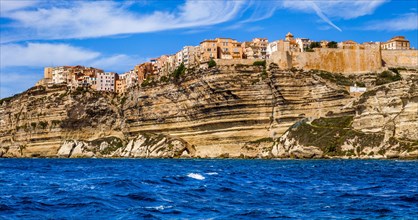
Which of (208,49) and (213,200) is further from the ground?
(208,49)

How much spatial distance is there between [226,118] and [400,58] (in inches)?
1656

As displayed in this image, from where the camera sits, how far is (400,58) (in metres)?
129

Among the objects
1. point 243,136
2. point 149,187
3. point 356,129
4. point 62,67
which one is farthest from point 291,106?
point 62,67

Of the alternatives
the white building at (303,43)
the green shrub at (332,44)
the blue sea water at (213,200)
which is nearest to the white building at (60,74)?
the white building at (303,43)

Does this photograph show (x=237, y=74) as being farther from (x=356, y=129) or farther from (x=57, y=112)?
(x=57, y=112)

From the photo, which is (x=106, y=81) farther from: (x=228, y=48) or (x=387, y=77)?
(x=387, y=77)

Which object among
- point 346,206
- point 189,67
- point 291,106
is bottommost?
point 346,206

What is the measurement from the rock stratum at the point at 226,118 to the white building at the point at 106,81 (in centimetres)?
2184

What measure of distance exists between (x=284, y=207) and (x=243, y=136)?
3275 inches

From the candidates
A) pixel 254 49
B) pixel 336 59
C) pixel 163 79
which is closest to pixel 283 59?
pixel 336 59

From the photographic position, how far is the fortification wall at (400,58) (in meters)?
127

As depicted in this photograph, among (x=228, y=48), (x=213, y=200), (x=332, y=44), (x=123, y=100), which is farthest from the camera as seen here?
(x=123, y=100)

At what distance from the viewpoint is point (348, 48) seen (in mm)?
124188

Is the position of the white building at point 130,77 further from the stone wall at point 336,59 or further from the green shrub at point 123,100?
the stone wall at point 336,59
